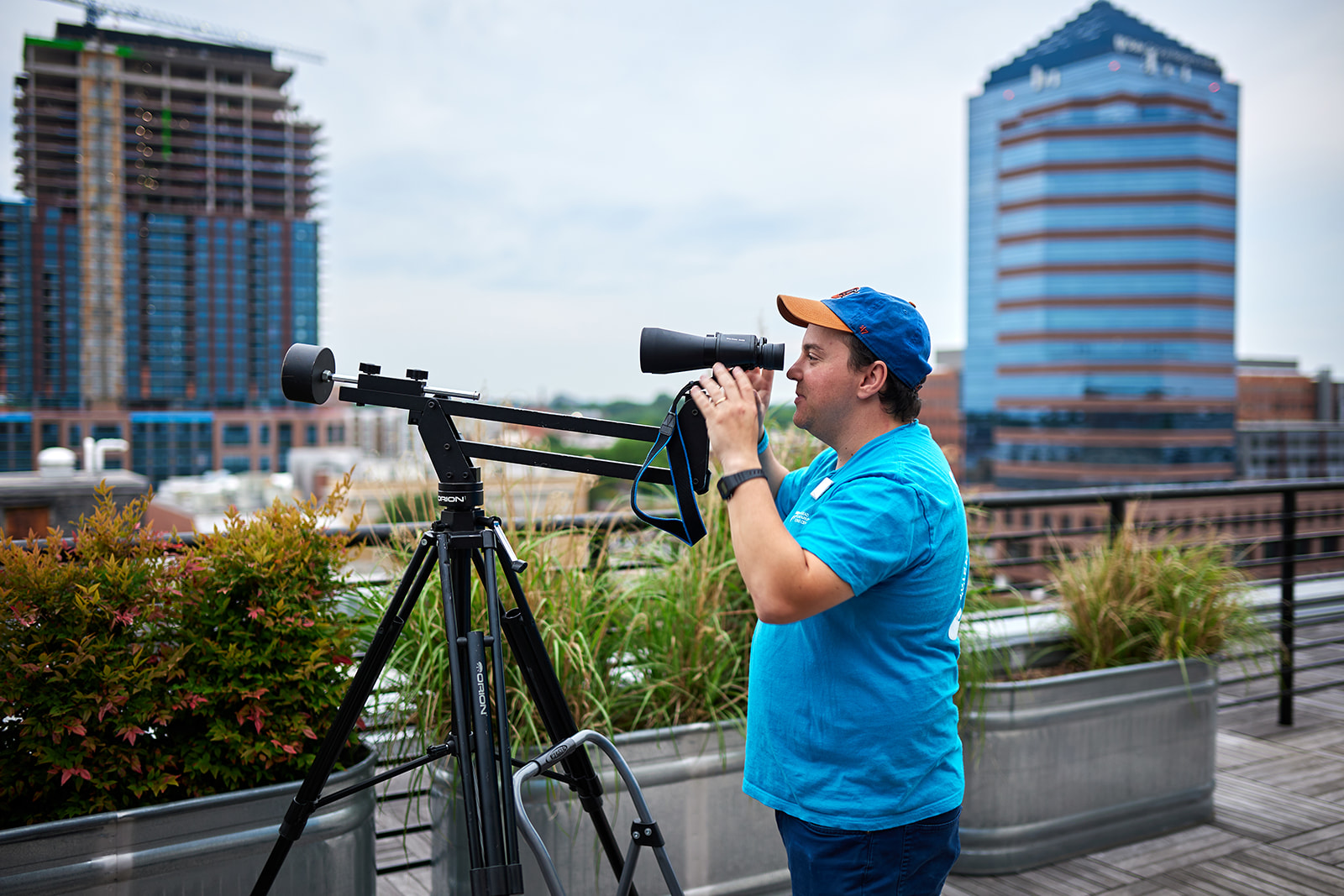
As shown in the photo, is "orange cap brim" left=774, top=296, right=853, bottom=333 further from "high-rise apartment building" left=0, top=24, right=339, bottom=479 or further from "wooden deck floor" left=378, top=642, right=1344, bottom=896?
"high-rise apartment building" left=0, top=24, right=339, bottom=479

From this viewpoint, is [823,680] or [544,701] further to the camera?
[544,701]

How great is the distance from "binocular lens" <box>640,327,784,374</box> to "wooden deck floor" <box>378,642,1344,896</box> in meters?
1.53

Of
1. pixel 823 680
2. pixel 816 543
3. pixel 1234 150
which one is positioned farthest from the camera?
pixel 1234 150

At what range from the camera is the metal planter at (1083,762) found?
238 cm

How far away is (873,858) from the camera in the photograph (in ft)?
3.85

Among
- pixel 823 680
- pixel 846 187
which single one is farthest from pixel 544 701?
pixel 846 187

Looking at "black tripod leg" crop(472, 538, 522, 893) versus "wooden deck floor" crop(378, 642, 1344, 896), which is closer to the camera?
"black tripod leg" crop(472, 538, 522, 893)

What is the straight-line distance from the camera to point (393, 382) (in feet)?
4.37

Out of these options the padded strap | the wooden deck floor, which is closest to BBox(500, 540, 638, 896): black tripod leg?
the padded strap

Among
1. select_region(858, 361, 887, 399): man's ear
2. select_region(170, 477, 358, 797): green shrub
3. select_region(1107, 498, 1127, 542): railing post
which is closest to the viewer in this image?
select_region(858, 361, 887, 399): man's ear

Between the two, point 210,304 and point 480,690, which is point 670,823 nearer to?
point 480,690

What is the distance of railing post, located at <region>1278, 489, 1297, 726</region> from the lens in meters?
3.67

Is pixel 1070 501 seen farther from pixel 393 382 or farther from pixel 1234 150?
pixel 1234 150

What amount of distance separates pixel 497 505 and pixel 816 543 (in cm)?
138
